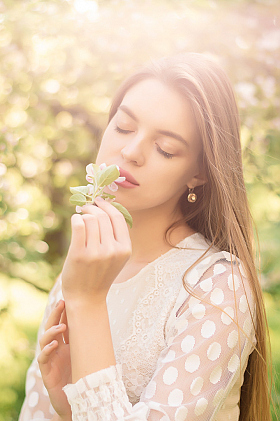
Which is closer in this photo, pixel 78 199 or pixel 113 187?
pixel 78 199

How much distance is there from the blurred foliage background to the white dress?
166 cm

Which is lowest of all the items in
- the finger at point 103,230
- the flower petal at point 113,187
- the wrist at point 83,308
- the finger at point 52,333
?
the finger at point 52,333

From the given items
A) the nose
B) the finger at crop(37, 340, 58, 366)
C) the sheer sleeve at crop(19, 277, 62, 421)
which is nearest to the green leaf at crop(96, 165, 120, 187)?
the nose

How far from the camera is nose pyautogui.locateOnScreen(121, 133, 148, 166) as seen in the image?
58.9 inches

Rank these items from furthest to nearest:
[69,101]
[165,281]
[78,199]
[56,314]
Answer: [69,101], [165,281], [56,314], [78,199]

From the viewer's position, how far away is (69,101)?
12.9ft

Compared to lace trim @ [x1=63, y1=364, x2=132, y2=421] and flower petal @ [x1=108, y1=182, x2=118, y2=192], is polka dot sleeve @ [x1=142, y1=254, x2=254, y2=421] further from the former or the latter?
flower petal @ [x1=108, y1=182, x2=118, y2=192]

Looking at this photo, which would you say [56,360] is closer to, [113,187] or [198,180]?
[113,187]

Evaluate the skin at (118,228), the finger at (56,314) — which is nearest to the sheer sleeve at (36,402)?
the skin at (118,228)

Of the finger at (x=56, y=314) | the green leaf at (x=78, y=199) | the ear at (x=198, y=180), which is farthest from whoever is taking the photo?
the ear at (x=198, y=180)

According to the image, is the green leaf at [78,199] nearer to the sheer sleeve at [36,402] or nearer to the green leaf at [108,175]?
the green leaf at [108,175]

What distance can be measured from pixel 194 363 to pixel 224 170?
68 cm

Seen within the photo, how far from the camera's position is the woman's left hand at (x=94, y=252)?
1.19 m

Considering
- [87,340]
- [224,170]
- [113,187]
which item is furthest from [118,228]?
[224,170]
